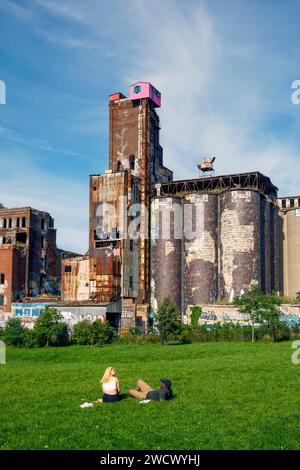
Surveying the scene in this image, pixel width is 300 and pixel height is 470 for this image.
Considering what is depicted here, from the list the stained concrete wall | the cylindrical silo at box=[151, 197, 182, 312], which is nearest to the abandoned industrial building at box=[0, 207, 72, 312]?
the cylindrical silo at box=[151, 197, 182, 312]

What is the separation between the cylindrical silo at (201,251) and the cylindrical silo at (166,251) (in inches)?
40.5

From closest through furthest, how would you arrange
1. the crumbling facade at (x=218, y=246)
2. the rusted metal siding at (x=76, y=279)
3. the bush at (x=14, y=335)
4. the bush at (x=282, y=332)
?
the bush at (x=282, y=332) < the bush at (x=14, y=335) < the crumbling facade at (x=218, y=246) < the rusted metal siding at (x=76, y=279)

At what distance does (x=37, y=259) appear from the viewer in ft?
241

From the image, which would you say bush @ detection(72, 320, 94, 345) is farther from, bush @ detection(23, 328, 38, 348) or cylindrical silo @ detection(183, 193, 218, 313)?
cylindrical silo @ detection(183, 193, 218, 313)

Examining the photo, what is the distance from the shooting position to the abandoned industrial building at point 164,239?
59531 millimetres

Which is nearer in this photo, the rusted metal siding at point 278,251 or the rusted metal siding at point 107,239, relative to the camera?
the rusted metal siding at point 107,239

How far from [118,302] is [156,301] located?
688 centimetres

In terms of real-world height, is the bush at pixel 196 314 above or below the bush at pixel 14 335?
above

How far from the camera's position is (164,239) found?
6334cm

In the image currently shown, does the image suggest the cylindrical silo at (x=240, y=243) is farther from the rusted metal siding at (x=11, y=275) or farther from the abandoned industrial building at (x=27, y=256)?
the rusted metal siding at (x=11, y=275)

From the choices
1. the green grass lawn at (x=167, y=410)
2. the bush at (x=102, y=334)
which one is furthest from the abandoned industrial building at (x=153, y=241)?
the green grass lawn at (x=167, y=410)

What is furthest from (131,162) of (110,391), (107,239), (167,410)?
(167,410)

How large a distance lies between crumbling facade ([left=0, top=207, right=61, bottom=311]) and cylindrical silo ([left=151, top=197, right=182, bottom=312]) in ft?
56.0

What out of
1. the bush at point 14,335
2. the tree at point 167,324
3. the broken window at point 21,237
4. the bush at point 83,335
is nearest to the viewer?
the tree at point 167,324
